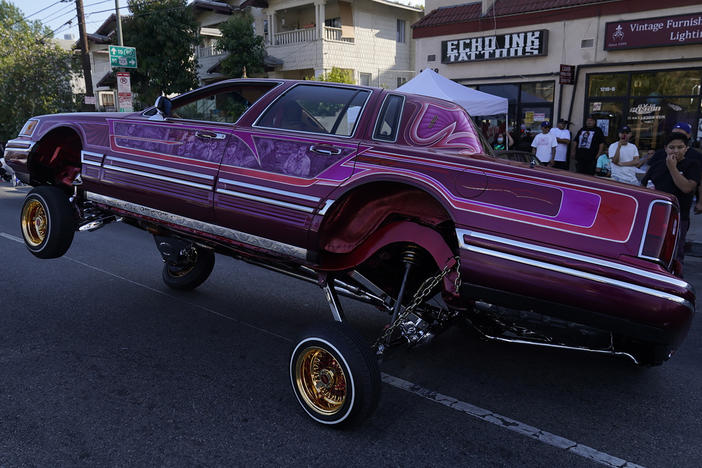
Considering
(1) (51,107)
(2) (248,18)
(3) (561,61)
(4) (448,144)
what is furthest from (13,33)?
(4) (448,144)

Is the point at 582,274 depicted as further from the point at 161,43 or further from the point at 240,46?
the point at 161,43

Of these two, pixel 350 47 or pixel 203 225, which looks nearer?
pixel 203 225

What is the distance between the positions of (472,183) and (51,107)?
24.0 metres

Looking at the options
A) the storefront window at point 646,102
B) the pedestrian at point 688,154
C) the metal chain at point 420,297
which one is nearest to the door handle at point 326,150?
the metal chain at point 420,297

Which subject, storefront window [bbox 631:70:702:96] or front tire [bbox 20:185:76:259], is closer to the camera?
front tire [bbox 20:185:76:259]

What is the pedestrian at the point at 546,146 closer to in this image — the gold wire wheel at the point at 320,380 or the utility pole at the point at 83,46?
the gold wire wheel at the point at 320,380

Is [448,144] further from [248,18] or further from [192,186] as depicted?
[248,18]

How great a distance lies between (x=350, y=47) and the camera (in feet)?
85.2

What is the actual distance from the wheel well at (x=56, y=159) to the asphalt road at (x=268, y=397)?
1.15 metres

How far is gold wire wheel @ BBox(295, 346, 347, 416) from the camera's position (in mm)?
3154

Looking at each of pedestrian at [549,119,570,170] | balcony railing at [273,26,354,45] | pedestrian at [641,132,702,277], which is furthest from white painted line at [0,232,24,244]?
balcony railing at [273,26,354,45]

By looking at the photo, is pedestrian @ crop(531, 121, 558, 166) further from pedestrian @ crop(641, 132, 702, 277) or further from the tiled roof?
pedestrian @ crop(641, 132, 702, 277)

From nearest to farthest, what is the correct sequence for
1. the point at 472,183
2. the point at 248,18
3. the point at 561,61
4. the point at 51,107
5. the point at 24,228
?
the point at 472,183 → the point at 24,228 → the point at 561,61 → the point at 51,107 → the point at 248,18

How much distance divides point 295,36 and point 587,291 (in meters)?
25.5
